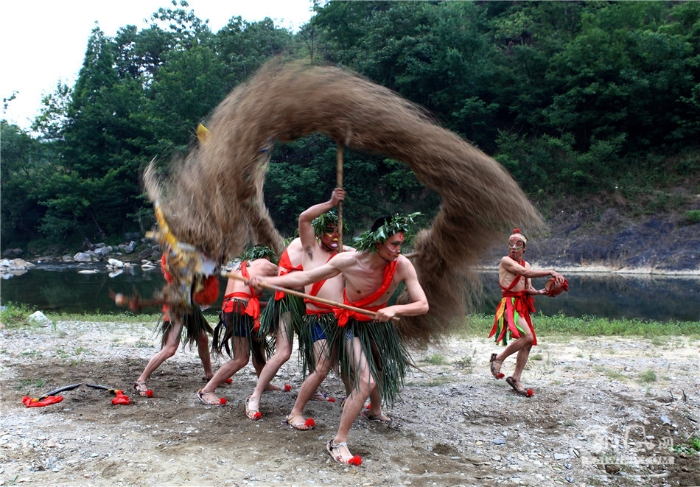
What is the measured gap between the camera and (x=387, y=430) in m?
4.50

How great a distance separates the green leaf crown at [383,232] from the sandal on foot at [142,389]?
2.48 m

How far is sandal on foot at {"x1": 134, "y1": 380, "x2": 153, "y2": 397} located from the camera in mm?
5195

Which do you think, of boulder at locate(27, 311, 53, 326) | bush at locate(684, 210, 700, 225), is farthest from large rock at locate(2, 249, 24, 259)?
bush at locate(684, 210, 700, 225)

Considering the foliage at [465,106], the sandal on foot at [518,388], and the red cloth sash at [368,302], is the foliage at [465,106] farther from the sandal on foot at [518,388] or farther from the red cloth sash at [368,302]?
the red cloth sash at [368,302]

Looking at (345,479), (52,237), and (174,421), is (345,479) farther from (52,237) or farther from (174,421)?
(52,237)

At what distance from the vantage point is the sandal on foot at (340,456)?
3777mm

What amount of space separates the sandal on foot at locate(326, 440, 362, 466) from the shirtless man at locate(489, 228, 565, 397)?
2.19 metres

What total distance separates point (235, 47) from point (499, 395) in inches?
1434

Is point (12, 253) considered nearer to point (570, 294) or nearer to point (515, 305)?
point (570, 294)

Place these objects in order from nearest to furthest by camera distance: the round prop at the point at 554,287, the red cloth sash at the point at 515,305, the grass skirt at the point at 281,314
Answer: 1. the grass skirt at the point at 281,314
2. the round prop at the point at 554,287
3. the red cloth sash at the point at 515,305

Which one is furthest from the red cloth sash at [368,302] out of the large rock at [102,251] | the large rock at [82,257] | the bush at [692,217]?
the large rock at [102,251]

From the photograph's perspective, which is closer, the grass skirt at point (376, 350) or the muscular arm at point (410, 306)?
the muscular arm at point (410, 306)

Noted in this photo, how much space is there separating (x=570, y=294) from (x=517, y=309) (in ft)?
40.1

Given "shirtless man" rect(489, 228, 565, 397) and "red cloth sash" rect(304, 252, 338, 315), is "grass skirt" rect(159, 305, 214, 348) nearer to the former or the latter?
"red cloth sash" rect(304, 252, 338, 315)
